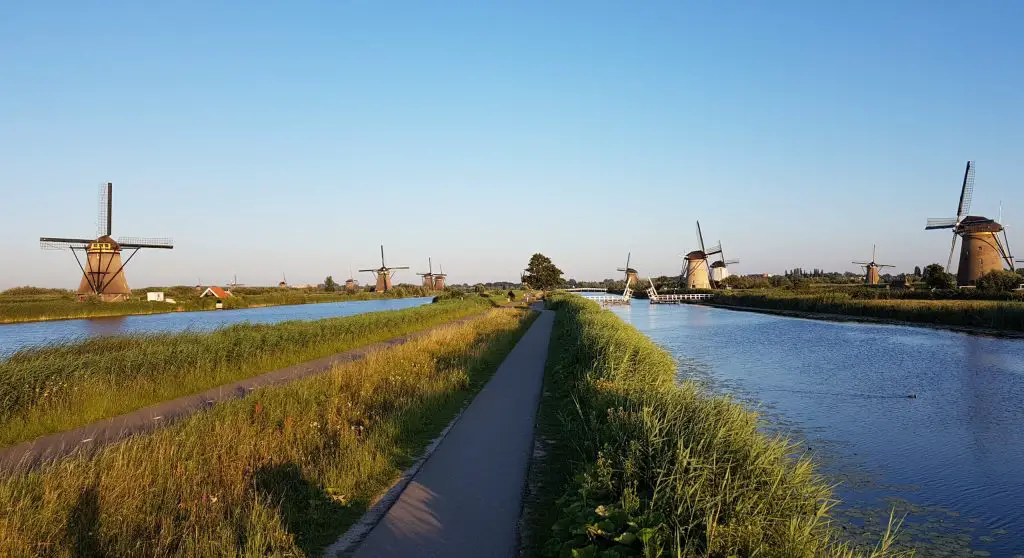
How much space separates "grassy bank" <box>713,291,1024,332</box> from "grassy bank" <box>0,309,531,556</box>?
3786cm

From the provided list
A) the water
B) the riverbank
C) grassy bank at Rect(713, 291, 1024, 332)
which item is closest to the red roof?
the riverbank

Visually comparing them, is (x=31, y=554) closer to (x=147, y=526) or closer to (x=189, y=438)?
(x=147, y=526)

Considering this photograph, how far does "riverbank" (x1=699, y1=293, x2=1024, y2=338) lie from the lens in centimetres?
3391

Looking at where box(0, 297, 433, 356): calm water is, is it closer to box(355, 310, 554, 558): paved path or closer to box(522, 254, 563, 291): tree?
box(355, 310, 554, 558): paved path

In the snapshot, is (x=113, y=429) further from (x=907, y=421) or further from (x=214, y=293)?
(x=214, y=293)

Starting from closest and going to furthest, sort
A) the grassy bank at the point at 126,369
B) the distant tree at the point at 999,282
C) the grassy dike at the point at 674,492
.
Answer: the grassy dike at the point at 674,492 < the grassy bank at the point at 126,369 < the distant tree at the point at 999,282

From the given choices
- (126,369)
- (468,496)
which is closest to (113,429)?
(126,369)

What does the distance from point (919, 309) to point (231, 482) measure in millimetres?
48200

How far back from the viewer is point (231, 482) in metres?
6.94

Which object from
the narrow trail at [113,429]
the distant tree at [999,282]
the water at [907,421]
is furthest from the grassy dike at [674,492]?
the distant tree at [999,282]

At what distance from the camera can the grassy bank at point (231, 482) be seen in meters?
5.25

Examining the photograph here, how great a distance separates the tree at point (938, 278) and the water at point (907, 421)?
125ft

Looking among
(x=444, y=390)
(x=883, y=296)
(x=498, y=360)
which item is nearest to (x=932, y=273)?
(x=883, y=296)

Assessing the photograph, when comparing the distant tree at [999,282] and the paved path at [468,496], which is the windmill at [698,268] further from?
the paved path at [468,496]
